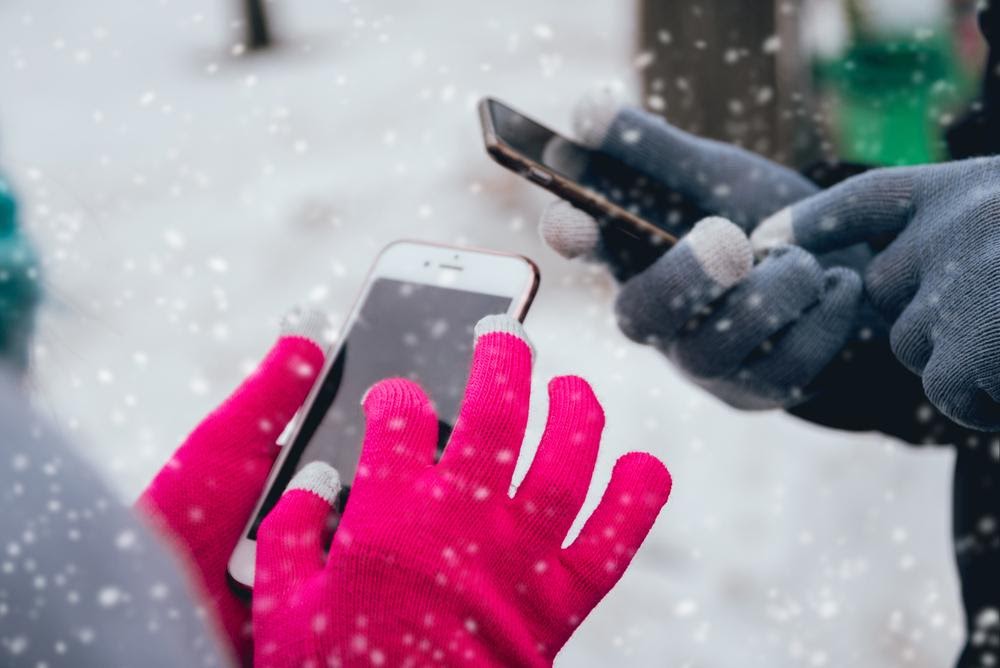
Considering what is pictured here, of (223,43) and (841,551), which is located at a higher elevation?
(223,43)

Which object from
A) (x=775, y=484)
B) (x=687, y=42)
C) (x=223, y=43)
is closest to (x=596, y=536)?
(x=775, y=484)

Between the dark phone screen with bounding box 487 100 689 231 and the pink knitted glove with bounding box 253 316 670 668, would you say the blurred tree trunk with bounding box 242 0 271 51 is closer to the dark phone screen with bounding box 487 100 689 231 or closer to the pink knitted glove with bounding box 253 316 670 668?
the dark phone screen with bounding box 487 100 689 231

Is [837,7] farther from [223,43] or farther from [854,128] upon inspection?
[223,43]

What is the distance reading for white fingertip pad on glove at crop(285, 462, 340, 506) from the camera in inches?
23.1

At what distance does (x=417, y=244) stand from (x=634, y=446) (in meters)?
0.56

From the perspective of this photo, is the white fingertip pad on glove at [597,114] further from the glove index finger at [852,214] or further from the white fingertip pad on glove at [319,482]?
the white fingertip pad on glove at [319,482]

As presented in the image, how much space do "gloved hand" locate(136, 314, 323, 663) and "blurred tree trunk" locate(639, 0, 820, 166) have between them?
0.96m

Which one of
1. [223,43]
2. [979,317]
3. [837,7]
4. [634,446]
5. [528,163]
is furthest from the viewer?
[223,43]

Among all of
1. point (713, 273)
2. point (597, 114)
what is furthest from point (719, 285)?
point (597, 114)

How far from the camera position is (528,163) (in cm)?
65

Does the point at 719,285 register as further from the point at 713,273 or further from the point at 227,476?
the point at 227,476

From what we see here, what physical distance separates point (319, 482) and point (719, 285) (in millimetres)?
357

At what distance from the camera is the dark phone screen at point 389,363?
679 mm

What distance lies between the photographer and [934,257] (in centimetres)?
56
